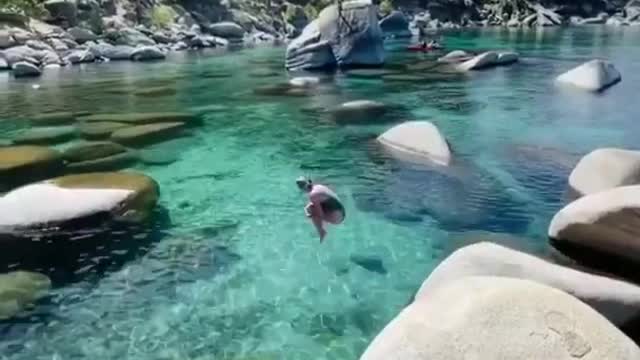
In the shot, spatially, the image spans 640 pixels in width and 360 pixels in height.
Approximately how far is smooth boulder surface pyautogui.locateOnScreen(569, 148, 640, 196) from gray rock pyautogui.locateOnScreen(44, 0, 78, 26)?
4025cm

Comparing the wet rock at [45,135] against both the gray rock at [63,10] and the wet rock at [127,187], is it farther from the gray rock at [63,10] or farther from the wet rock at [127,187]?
the gray rock at [63,10]

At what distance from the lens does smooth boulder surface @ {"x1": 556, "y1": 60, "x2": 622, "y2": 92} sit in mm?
24766

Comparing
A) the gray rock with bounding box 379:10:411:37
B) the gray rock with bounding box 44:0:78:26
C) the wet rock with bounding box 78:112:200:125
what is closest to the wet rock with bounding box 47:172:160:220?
the wet rock with bounding box 78:112:200:125

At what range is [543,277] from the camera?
23.4 ft

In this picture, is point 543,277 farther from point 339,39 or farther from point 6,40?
point 6,40

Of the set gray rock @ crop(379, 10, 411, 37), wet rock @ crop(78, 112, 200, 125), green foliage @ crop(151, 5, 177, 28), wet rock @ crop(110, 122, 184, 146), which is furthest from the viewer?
gray rock @ crop(379, 10, 411, 37)

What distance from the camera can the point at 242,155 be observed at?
55.1 ft

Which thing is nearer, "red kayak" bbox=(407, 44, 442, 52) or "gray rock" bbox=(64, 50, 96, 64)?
"gray rock" bbox=(64, 50, 96, 64)

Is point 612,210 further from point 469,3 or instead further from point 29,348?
point 469,3

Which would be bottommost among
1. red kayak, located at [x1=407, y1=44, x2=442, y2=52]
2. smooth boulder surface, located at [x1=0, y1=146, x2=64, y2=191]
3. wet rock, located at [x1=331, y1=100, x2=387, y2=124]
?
red kayak, located at [x1=407, y1=44, x2=442, y2=52]

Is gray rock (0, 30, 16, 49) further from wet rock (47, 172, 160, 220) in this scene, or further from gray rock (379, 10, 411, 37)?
gray rock (379, 10, 411, 37)

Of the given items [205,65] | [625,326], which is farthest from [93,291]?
[205,65]

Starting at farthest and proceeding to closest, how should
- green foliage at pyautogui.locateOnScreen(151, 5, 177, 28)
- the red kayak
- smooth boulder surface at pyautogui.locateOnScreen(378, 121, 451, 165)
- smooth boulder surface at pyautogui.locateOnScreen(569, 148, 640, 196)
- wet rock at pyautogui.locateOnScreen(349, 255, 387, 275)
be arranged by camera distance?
green foliage at pyautogui.locateOnScreen(151, 5, 177, 28) < the red kayak < smooth boulder surface at pyautogui.locateOnScreen(378, 121, 451, 165) < smooth boulder surface at pyautogui.locateOnScreen(569, 148, 640, 196) < wet rock at pyautogui.locateOnScreen(349, 255, 387, 275)

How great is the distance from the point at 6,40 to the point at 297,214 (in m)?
32.3
